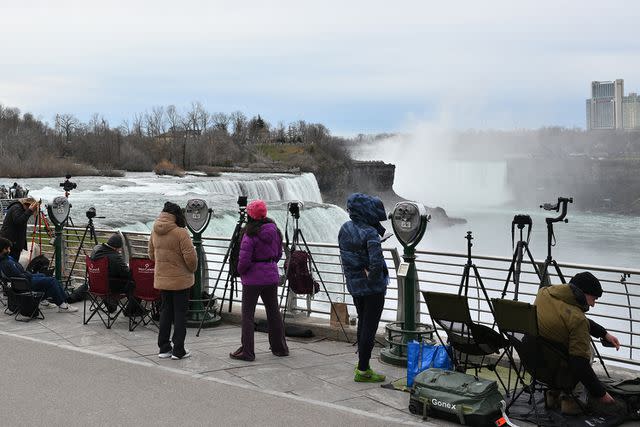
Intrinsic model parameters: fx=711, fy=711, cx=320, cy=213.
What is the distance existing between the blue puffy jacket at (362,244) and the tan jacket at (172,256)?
2019 millimetres

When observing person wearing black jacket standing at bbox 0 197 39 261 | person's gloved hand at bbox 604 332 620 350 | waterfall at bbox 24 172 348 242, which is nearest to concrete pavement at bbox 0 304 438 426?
person's gloved hand at bbox 604 332 620 350

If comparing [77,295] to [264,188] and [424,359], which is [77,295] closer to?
[424,359]

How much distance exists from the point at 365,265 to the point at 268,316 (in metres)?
1.71

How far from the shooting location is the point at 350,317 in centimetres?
938

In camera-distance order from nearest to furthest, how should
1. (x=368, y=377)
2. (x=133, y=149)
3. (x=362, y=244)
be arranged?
(x=362, y=244) < (x=368, y=377) < (x=133, y=149)

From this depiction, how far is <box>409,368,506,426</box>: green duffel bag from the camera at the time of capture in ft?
18.9

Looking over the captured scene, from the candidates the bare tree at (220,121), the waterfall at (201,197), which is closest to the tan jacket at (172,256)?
the waterfall at (201,197)

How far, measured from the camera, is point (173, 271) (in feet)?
26.6

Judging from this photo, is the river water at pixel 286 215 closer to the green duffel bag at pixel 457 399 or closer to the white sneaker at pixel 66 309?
the white sneaker at pixel 66 309

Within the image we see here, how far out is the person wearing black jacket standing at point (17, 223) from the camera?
11.7 metres

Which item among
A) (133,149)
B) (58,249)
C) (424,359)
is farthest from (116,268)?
(133,149)

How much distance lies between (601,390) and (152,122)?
129033 mm

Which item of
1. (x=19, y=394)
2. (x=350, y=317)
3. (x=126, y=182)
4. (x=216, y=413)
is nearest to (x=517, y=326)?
(x=216, y=413)

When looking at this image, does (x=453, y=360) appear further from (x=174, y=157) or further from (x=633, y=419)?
(x=174, y=157)
